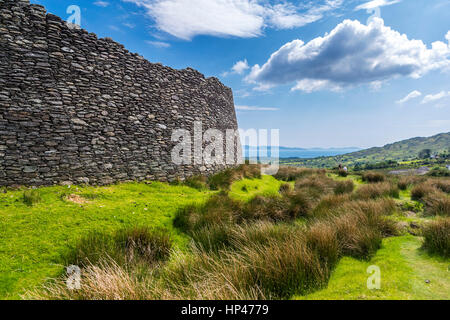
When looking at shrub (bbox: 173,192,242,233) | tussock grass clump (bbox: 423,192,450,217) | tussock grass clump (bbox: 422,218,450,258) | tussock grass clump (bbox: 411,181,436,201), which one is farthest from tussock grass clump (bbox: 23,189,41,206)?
tussock grass clump (bbox: 411,181,436,201)

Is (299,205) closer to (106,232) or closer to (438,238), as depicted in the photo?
(438,238)

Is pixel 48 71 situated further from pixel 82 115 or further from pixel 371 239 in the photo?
pixel 371 239

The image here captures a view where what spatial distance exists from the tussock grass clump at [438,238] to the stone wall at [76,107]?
9.25 meters

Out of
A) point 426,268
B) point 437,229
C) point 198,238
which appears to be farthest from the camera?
point 198,238

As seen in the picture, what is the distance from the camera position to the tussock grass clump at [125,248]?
12.8ft

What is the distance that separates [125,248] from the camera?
4.33 meters

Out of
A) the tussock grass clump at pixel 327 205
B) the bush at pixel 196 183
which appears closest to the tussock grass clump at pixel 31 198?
the bush at pixel 196 183

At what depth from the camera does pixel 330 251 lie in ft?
12.0

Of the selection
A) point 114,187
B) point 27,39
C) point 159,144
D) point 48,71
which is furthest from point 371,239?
point 27,39

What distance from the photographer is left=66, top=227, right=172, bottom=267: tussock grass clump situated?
389 centimetres

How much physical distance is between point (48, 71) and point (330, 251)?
10.0 m

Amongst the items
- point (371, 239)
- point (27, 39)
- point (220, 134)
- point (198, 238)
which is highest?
point (27, 39)

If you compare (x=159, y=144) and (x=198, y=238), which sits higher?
(x=159, y=144)

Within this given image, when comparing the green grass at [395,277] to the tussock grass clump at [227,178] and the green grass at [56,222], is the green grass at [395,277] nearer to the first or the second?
the green grass at [56,222]
